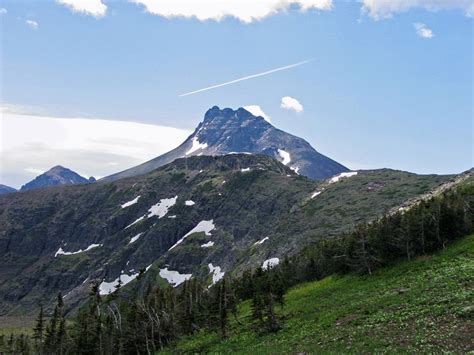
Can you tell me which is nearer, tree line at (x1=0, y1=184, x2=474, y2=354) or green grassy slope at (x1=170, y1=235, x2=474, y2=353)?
green grassy slope at (x1=170, y1=235, x2=474, y2=353)

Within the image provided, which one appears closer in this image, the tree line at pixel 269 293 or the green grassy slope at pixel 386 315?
the green grassy slope at pixel 386 315

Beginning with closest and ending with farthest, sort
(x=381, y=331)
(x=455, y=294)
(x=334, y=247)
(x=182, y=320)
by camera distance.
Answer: (x=381, y=331), (x=455, y=294), (x=182, y=320), (x=334, y=247)

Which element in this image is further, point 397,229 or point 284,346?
point 397,229

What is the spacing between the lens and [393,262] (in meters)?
71.9

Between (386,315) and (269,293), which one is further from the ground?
(269,293)

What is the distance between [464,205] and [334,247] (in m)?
31.1

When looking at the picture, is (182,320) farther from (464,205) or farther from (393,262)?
(464,205)

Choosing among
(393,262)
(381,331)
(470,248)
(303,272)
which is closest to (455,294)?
(381,331)

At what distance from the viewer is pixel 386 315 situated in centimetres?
4262

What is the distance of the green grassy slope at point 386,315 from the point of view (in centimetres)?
3338

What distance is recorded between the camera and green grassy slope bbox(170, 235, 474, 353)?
33375mm

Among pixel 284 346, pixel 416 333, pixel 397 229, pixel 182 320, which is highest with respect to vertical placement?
pixel 397 229

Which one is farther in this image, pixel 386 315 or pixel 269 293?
pixel 269 293

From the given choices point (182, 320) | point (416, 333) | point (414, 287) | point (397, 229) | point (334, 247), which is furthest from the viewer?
point (334, 247)
